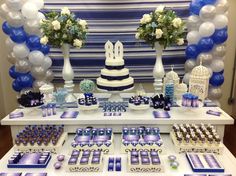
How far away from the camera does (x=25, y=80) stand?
3059 millimetres

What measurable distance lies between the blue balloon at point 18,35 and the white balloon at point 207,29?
218cm

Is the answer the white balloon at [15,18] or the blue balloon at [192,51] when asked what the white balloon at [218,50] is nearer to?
the blue balloon at [192,51]

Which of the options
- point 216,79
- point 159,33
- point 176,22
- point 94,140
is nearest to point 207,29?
point 216,79

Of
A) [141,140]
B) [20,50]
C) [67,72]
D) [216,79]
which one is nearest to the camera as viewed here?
[141,140]

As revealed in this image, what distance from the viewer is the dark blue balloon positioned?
3061 mm

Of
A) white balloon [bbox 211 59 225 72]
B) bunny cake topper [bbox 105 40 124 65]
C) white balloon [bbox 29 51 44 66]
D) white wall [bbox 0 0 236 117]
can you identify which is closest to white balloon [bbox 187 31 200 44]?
white balloon [bbox 211 59 225 72]

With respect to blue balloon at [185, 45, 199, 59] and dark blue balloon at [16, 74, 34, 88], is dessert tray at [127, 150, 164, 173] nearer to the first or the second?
blue balloon at [185, 45, 199, 59]

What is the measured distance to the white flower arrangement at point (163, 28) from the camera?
6.61ft

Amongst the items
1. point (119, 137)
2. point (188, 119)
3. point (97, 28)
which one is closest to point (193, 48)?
point (97, 28)

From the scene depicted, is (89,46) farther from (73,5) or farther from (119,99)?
(119,99)

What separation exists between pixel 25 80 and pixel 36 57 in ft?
1.11

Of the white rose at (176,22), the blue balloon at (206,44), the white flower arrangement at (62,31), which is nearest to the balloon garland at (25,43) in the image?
the white flower arrangement at (62,31)

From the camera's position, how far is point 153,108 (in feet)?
6.29

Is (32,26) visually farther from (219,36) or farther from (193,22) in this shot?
(219,36)
